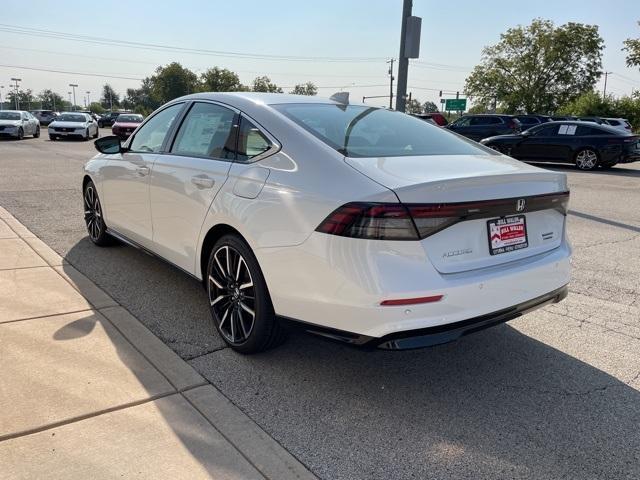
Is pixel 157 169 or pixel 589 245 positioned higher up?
pixel 157 169

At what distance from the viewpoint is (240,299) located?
3.38 metres

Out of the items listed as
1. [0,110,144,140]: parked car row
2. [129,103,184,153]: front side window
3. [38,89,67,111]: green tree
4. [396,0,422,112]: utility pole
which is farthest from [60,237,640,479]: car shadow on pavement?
[38,89,67,111]: green tree

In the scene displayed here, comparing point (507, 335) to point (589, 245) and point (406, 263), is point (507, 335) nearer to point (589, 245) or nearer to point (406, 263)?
point (406, 263)

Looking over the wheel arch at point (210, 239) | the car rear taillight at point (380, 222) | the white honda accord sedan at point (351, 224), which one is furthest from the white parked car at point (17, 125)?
the car rear taillight at point (380, 222)

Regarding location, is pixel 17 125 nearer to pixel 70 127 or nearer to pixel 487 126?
pixel 70 127

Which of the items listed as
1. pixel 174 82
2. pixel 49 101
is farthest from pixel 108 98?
pixel 174 82

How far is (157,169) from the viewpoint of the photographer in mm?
4180

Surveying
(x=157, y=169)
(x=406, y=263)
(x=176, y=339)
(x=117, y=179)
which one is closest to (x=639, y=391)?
(x=406, y=263)

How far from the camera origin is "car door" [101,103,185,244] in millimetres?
4391

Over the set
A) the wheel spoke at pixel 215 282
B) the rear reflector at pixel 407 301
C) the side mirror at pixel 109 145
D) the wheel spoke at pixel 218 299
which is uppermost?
the side mirror at pixel 109 145

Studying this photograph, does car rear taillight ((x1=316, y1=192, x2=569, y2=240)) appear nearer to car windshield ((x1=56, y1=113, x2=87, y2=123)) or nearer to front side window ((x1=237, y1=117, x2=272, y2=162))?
front side window ((x1=237, y1=117, x2=272, y2=162))

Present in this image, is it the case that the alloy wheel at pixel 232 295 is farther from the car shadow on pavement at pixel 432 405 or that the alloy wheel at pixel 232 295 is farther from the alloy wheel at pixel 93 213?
the alloy wheel at pixel 93 213

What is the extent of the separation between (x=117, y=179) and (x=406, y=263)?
3352mm

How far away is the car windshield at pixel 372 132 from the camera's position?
3178 mm
